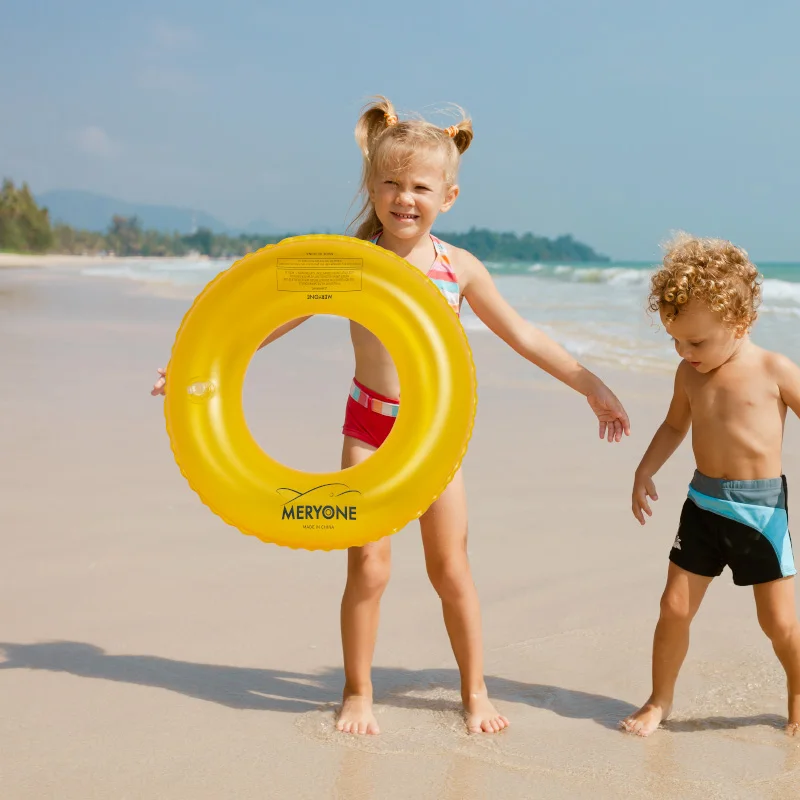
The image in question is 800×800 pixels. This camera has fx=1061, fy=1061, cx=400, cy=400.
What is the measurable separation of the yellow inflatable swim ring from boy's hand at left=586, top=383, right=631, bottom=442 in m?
0.43

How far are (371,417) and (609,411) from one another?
588mm

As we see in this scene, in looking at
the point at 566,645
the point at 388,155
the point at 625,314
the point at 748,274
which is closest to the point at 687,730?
the point at 566,645

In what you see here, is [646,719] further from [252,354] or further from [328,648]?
[252,354]

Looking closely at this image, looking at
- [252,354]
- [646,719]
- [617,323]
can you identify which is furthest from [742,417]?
[617,323]

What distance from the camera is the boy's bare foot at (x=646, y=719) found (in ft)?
7.70

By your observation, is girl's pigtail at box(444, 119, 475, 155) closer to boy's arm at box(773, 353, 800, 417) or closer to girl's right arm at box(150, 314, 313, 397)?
girl's right arm at box(150, 314, 313, 397)

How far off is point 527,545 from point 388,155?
1590 mm

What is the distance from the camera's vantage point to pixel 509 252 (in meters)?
60.3

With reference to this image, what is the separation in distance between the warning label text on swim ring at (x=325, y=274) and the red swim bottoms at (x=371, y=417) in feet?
0.90

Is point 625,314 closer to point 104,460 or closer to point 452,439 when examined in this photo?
point 104,460

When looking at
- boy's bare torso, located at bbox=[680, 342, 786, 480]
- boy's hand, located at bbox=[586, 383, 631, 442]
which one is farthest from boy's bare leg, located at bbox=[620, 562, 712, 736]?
boy's hand, located at bbox=[586, 383, 631, 442]

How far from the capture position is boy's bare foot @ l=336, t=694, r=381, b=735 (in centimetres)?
234

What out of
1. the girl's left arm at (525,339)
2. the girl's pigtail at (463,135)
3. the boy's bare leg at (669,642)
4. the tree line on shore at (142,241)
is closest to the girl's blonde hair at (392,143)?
the girl's pigtail at (463,135)

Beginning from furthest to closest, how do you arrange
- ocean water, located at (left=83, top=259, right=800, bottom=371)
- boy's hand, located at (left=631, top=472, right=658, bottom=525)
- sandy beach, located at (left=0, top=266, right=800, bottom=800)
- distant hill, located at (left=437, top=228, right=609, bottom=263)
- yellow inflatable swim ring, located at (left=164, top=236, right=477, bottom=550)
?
distant hill, located at (left=437, top=228, right=609, bottom=263)
ocean water, located at (left=83, top=259, right=800, bottom=371)
boy's hand, located at (left=631, top=472, right=658, bottom=525)
yellow inflatable swim ring, located at (left=164, top=236, right=477, bottom=550)
sandy beach, located at (left=0, top=266, right=800, bottom=800)
